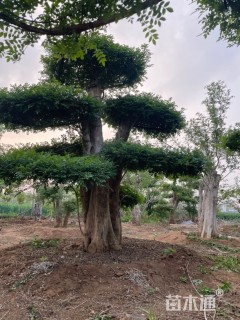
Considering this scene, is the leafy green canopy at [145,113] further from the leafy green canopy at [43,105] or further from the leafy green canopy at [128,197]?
the leafy green canopy at [128,197]

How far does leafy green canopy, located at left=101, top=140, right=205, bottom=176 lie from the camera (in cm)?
428

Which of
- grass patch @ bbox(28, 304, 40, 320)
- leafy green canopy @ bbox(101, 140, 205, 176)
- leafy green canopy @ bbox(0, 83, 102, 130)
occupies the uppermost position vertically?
leafy green canopy @ bbox(0, 83, 102, 130)

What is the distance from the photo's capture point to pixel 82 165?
11.9 ft

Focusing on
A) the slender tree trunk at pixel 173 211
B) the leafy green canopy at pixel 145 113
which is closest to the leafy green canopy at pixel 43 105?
the leafy green canopy at pixel 145 113

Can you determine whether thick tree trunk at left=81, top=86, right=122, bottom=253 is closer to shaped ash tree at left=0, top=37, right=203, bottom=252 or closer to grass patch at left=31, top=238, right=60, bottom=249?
shaped ash tree at left=0, top=37, right=203, bottom=252

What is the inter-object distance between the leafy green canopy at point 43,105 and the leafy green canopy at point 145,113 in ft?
1.92

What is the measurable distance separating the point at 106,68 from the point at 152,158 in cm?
199

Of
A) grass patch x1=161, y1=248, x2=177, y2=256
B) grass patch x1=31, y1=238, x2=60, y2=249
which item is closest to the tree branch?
grass patch x1=161, y1=248, x2=177, y2=256

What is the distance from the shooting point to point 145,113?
16.3 ft

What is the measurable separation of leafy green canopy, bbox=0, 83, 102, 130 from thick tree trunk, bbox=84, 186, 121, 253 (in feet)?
4.22

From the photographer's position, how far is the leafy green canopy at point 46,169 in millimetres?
3452

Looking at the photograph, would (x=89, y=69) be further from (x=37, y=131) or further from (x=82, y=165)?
(x=82, y=165)

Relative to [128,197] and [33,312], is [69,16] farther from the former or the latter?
[128,197]

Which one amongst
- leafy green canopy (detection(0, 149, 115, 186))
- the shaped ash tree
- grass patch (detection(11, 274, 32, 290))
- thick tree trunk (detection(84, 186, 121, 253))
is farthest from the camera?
thick tree trunk (detection(84, 186, 121, 253))
